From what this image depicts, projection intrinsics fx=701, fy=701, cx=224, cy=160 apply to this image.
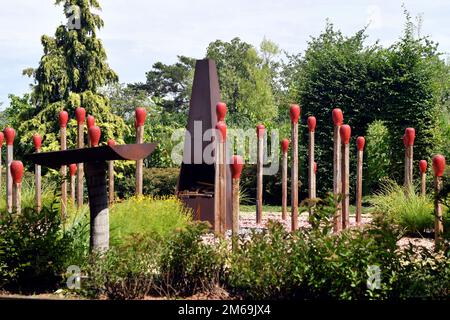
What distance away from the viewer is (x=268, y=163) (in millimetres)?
20109

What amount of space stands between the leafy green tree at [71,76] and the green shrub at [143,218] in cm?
980

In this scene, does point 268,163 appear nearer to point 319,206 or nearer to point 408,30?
point 408,30

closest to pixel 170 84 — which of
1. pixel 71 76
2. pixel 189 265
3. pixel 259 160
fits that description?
pixel 71 76

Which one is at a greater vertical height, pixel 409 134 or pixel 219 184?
pixel 409 134

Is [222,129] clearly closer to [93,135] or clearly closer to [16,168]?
[93,135]

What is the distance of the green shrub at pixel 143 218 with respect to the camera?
317 inches

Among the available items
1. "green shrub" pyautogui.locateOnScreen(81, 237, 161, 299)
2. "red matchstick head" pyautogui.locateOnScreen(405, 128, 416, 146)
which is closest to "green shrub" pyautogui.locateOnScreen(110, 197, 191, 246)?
"green shrub" pyautogui.locateOnScreen(81, 237, 161, 299)

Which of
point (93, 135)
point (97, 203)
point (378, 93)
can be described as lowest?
point (97, 203)

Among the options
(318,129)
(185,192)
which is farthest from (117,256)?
(318,129)

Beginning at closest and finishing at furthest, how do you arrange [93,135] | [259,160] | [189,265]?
[189,265] < [93,135] < [259,160]

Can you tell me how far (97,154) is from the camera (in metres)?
6.24

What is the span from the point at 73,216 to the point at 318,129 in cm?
1129

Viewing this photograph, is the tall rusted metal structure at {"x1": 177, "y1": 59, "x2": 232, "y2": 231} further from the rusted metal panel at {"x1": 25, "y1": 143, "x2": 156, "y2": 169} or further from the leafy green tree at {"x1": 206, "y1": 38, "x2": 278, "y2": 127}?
the leafy green tree at {"x1": 206, "y1": 38, "x2": 278, "y2": 127}

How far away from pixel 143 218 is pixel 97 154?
109 inches
